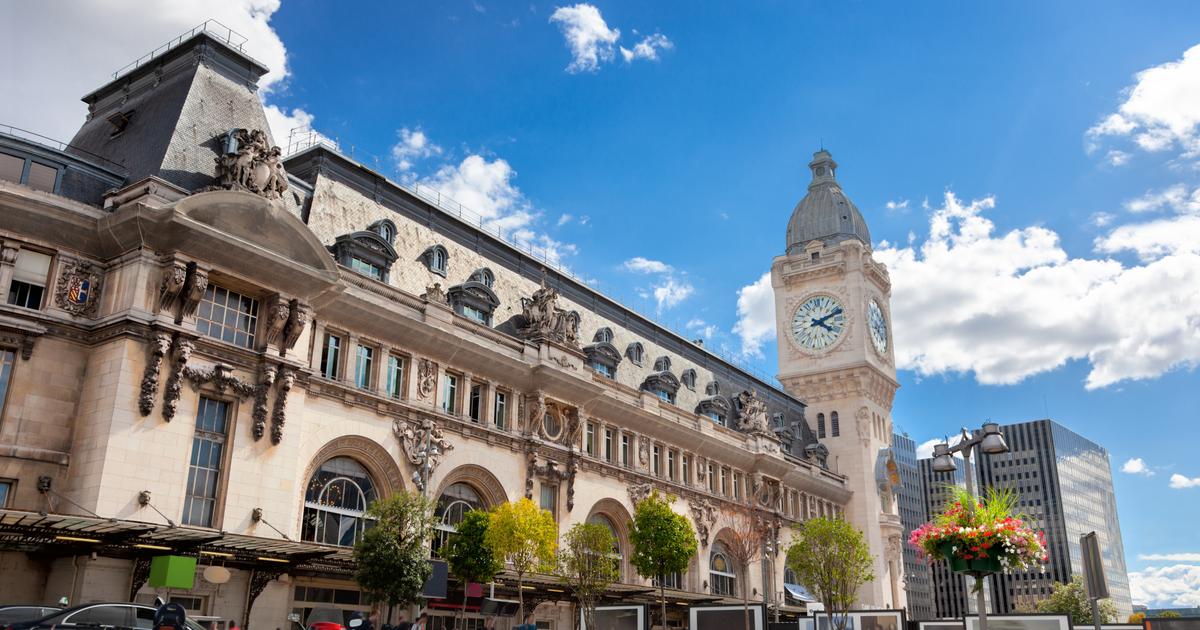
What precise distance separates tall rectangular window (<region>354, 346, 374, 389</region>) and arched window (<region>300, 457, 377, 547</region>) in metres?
3.15

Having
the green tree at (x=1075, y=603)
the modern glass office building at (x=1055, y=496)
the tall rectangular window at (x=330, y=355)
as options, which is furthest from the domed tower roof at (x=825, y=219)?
the modern glass office building at (x=1055, y=496)

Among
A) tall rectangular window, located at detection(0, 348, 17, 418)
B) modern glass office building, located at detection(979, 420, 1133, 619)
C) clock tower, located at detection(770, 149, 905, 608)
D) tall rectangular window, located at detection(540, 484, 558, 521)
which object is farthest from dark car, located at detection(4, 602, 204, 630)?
modern glass office building, located at detection(979, 420, 1133, 619)

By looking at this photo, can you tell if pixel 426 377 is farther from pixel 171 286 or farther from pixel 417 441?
pixel 171 286

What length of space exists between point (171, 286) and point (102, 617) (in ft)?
46.0

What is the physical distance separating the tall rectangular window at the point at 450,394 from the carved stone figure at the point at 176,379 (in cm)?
1320

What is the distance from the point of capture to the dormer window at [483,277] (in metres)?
50.1

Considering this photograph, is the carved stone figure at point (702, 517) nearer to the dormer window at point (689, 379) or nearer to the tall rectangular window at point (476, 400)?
the dormer window at point (689, 379)

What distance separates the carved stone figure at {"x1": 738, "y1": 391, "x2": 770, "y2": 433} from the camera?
231 ft

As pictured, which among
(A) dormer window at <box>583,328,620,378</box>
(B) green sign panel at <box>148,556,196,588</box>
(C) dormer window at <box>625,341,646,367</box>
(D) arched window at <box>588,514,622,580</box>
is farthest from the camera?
(C) dormer window at <box>625,341,646,367</box>

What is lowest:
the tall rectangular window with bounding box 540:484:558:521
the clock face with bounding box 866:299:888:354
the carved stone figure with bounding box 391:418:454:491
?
the tall rectangular window with bounding box 540:484:558:521

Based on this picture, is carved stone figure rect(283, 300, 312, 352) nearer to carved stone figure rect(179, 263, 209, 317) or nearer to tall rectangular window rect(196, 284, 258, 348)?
tall rectangular window rect(196, 284, 258, 348)

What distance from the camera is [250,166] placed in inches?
1468

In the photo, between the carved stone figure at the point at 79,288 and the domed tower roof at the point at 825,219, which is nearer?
the carved stone figure at the point at 79,288

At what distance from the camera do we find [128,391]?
32.2m
